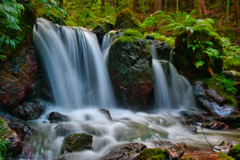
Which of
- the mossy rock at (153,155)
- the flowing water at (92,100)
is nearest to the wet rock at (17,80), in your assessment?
the flowing water at (92,100)

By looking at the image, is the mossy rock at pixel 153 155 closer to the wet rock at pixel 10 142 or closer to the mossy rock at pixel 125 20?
the wet rock at pixel 10 142

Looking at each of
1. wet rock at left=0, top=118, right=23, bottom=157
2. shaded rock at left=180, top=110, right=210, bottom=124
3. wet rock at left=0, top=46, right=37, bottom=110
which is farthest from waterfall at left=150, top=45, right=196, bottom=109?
wet rock at left=0, top=118, right=23, bottom=157

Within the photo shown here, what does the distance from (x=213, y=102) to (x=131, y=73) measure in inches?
139

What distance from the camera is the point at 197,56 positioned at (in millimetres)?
7324

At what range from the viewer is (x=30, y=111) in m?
4.25

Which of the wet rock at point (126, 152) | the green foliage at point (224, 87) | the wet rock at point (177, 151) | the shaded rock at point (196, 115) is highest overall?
the wet rock at point (177, 151)

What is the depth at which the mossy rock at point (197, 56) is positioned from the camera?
737 cm

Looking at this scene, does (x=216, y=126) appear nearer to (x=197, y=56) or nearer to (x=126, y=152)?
(x=126, y=152)

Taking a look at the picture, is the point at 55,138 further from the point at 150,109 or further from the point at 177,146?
the point at 150,109

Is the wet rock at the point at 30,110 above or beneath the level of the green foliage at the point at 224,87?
above

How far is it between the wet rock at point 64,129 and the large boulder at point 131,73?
2793 mm

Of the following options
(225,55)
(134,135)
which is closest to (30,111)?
(134,135)

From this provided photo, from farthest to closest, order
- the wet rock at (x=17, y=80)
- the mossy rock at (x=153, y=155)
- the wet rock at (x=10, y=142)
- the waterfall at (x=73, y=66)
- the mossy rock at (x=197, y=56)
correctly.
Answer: the mossy rock at (x=197, y=56) < the waterfall at (x=73, y=66) < the wet rock at (x=17, y=80) < the wet rock at (x=10, y=142) < the mossy rock at (x=153, y=155)

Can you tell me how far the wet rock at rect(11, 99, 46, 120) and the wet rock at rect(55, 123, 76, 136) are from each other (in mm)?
1050
